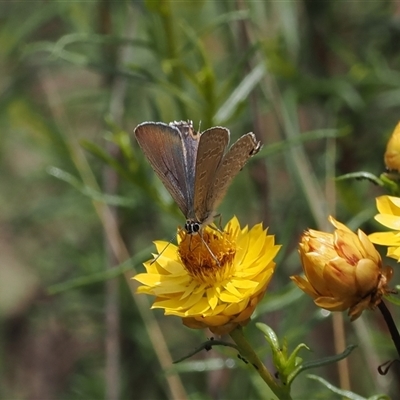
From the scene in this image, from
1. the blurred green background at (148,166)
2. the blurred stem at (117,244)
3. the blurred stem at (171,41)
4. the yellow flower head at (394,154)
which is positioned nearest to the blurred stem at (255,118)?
the blurred green background at (148,166)

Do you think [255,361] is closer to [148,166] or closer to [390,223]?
[390,223]

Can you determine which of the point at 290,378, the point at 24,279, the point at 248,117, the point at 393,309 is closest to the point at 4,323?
the point at 24,279

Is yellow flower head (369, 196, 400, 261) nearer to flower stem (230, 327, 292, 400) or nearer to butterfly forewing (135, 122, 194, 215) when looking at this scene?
flower stem (230, 327, 292, 400)

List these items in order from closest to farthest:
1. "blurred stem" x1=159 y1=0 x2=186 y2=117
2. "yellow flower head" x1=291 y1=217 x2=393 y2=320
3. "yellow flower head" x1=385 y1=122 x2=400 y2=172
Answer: "yellow flower head" x1=291 y1=217 x2=393 y2=320 < "yellow flower head" x1=385 y1=122 x2=400 y2=172 < "blurred stem" x1=159 y1=0 x2=186 y2=117

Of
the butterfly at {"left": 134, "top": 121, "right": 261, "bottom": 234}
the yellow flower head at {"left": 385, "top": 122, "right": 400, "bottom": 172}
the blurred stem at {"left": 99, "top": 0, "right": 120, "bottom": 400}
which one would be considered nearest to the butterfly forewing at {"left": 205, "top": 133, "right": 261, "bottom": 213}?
the butterfly at {"left": 134, "top": 121, "right": 261, "bottom": 234}

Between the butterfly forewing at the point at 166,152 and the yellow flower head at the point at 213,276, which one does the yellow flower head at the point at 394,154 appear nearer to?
the yellow flower head at the point at 213,276

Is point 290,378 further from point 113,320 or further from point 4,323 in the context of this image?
point 4,323

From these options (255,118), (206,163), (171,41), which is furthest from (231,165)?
(255,118)
